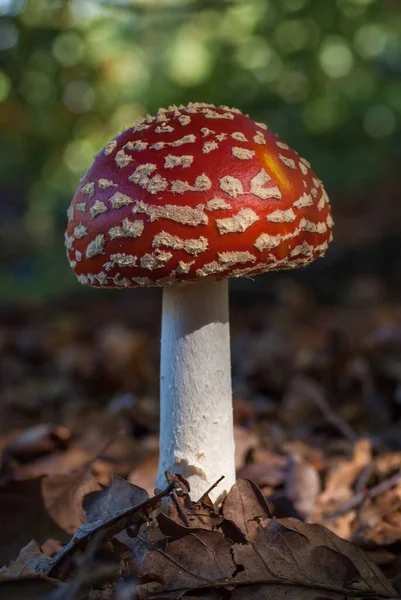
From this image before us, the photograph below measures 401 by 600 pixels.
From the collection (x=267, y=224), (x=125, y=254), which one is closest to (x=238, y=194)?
(x=267, y=224)

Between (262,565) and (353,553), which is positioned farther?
(353,553)

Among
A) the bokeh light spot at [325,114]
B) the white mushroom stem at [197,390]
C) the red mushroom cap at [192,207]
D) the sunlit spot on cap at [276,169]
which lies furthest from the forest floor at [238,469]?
the bokeh light spot at [325,114]

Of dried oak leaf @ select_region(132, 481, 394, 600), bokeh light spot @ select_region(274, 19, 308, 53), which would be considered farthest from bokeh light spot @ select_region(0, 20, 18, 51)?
dried oak leaf @ select_region(132, 481, 394, 600)

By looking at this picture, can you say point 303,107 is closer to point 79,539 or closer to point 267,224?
point 267,224

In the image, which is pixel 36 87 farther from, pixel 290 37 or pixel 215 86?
pixel 290 37

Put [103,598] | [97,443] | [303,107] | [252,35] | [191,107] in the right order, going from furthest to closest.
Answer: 1. [303,107]
2. [252,35]
3. [97,443]
4. [191,107]
5. [103,598]

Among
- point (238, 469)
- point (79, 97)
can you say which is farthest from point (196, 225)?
point (79, 97)

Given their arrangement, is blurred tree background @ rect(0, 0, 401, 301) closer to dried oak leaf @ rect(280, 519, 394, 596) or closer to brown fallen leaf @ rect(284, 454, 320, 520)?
brown fallen leaf @ rect(284, 454, 320, 520)
